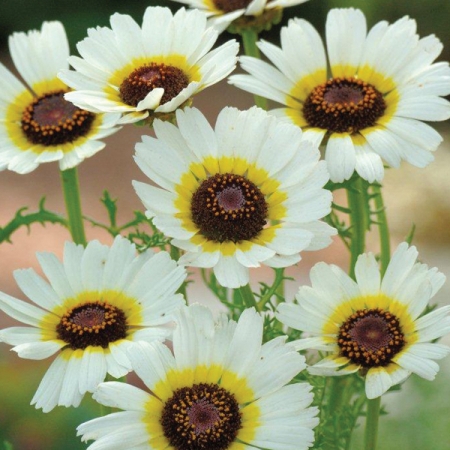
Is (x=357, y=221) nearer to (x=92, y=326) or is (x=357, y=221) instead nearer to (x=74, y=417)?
(x=92, y=326)

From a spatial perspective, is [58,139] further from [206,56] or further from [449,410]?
[449,410]

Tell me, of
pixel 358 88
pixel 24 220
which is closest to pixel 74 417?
pixel 24 220

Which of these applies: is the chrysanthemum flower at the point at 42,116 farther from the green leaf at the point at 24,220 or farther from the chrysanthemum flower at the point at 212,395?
the chrysanthemum flower at the point at 212,395

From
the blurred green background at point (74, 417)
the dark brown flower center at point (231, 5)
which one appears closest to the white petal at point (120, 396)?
the dark brown flower center at point (231, 5)

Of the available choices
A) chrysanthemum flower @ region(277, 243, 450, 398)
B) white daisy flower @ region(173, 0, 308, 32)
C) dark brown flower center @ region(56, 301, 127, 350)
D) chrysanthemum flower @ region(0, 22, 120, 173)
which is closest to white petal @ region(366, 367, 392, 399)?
chrysanthemum flower @ region(277, 243, 450, 398)

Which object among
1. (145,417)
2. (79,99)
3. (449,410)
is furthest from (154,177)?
(449,410)

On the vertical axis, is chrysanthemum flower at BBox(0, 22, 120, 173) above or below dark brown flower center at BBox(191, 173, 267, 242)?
above

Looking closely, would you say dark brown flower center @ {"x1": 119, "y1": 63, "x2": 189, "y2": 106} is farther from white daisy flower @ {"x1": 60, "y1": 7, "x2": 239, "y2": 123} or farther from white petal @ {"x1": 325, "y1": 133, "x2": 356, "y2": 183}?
white petal @ {"x1": 325, "y1": 133, "x2": 356, "y2": 183}
